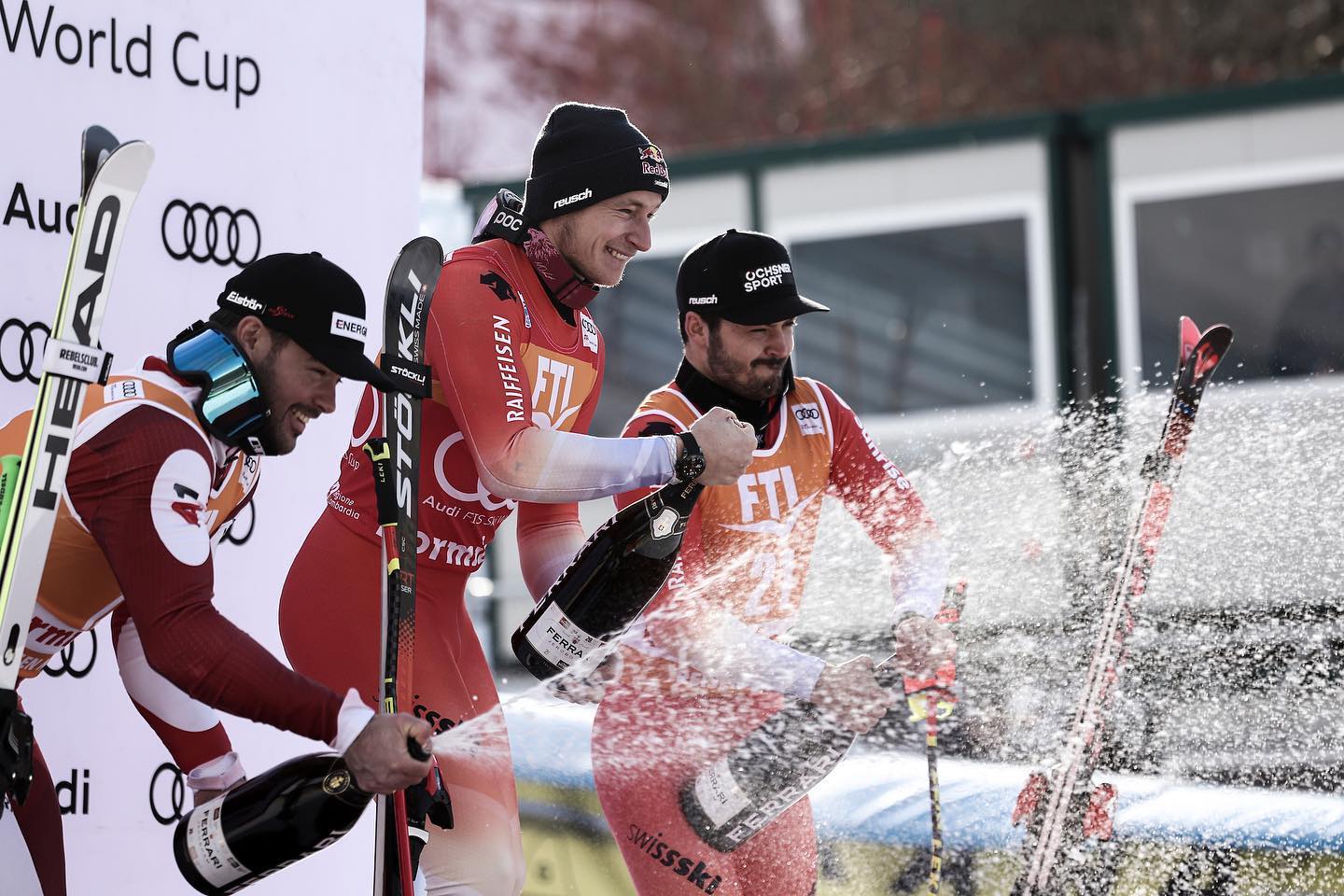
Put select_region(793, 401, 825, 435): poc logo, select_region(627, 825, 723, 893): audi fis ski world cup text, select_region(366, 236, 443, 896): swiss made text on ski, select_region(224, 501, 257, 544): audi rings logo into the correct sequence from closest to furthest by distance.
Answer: select_region(366, 236, 443, 896): swiss made text on ski < select_region(627, 825, 723, 893): audi fis ski world cup text < select_region(793, 401, 825, 435): poc logo < select_region(224, 501, 257, 544): audi rings logo

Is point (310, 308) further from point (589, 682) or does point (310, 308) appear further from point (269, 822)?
point (589, 682)

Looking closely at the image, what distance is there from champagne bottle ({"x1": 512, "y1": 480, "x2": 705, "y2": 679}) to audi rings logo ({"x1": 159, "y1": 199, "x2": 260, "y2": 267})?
1176mm

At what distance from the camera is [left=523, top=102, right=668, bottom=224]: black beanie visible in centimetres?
370

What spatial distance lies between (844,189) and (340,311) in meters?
6.74

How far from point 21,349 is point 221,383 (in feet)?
3.30

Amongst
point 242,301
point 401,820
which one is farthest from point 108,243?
point 401,820

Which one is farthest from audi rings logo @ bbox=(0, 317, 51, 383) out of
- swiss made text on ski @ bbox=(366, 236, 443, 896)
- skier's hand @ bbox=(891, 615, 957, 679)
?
skier's hand @ bbox=(891, 615, 957, 679)

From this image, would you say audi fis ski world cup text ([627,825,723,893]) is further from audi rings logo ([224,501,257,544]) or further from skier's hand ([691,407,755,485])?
audi rings logo ([224,501,257,544])

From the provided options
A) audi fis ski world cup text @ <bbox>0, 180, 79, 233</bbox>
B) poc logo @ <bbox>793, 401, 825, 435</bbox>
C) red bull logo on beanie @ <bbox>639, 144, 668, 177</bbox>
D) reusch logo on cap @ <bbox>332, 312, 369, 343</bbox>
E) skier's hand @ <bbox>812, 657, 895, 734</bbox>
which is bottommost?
skier's hand @ <bbox>812, 657, 895, 734</bbox>

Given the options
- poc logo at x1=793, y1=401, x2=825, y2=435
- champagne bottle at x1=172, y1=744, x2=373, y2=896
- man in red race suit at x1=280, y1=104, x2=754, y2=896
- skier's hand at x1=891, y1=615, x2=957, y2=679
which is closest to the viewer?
champagne bottle at x1=172, y1=744, x2=373, y2=896

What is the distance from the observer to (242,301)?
3.17 m

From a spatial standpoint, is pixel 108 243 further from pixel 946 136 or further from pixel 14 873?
pixel 946 136

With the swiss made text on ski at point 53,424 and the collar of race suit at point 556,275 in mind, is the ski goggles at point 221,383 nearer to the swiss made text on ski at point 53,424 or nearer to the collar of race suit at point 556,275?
the swiss made text on ski at point 53,424

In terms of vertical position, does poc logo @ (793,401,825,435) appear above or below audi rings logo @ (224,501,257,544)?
above
